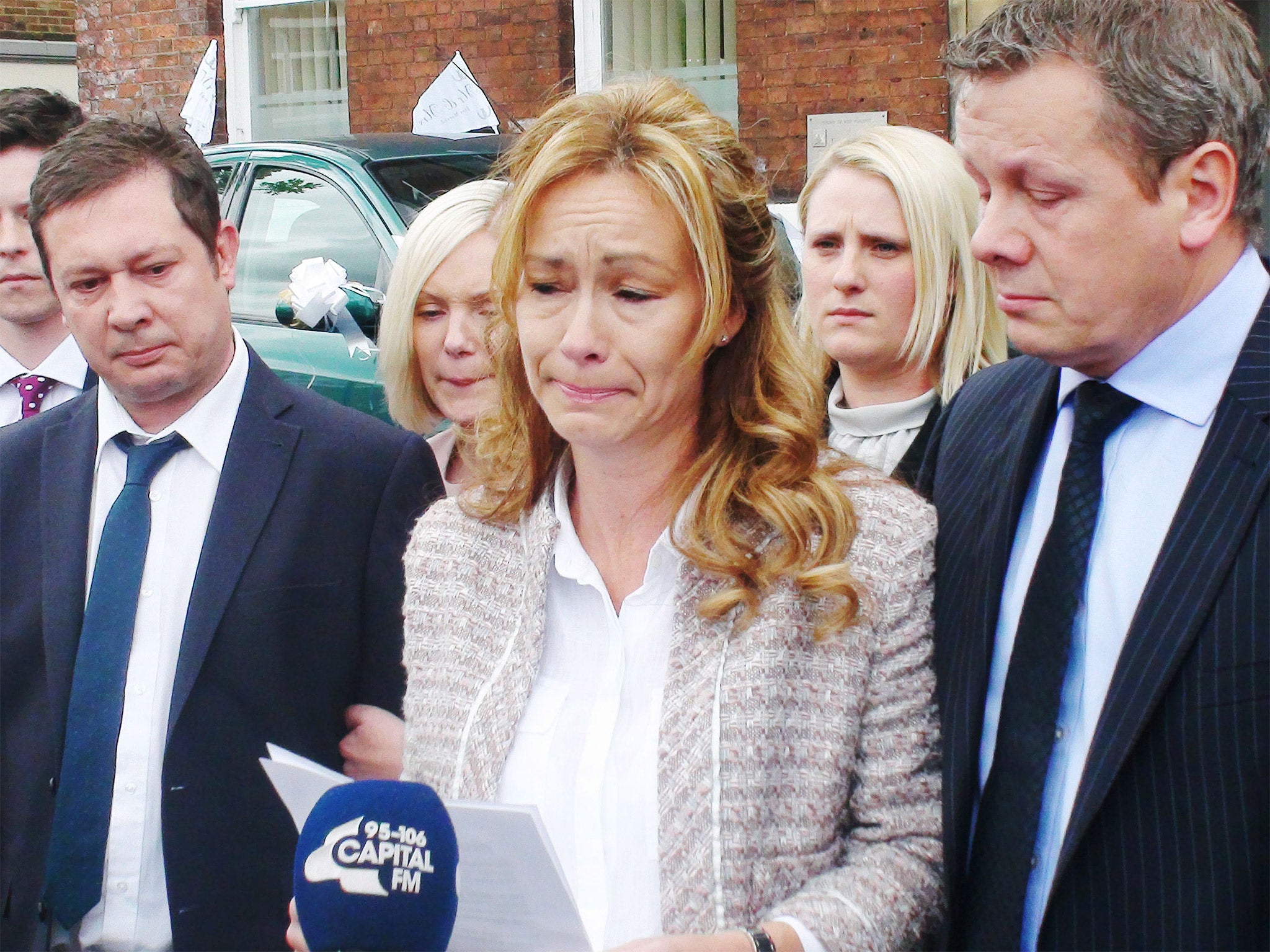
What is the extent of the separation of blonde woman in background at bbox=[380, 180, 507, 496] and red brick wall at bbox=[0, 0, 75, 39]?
17.5 m

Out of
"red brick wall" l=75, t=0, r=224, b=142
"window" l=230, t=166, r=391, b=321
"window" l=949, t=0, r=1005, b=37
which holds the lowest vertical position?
"window" l=230, t=166, r=391, b=321

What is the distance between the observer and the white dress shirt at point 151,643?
2.34 metres

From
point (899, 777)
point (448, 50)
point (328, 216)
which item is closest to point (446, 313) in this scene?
point (899, 777)

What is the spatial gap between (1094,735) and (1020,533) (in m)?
0.38

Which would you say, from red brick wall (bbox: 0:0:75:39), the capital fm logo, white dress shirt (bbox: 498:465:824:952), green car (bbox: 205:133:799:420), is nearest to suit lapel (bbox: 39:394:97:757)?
white dress shirt (bbox: 498:465:824:952)

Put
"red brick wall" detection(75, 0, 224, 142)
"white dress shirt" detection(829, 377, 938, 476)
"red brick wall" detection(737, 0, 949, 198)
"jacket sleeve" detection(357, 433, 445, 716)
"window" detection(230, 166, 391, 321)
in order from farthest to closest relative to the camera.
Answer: "red brick wall" detection(75, 0, 224, 142) → "red brick wall" detection(737, 0, 949, 198) → "window" detection(230, 166, 391, 321) → "white dress shirt" detection(829, 377, 938, 476) → "jacket sleeve" detection(357, 433, 445, 716)

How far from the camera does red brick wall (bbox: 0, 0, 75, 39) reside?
1850 cm

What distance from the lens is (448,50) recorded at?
10180 mm

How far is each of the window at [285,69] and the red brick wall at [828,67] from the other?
383cm

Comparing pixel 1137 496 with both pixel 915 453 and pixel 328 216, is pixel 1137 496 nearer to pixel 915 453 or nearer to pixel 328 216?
pixel 915 453

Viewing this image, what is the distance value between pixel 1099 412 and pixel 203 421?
5.20 feet

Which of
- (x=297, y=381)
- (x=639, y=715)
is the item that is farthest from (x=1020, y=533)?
(x=297, y=381)

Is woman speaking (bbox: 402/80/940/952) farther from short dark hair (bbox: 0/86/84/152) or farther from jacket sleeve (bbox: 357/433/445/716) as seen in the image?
short dark hair (bbox: 0/86/84/152)

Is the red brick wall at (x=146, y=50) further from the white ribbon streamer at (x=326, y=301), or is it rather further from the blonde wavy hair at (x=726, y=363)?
the blonde wavy hair at (x=726, y=363)
